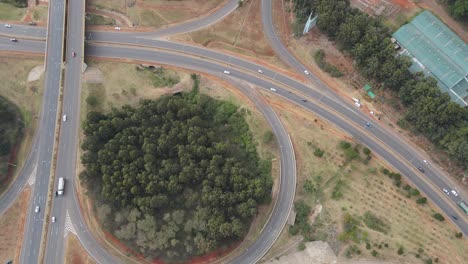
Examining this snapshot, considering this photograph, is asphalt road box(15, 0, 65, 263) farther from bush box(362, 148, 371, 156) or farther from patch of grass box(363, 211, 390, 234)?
bush box(362, 148, 371, 156)

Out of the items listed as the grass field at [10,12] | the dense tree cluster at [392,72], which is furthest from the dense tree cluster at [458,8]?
the grass field at [10,12]

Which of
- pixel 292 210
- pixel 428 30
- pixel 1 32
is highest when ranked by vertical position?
pixel 1 32

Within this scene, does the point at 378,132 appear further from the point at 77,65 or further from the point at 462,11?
the point at 77,65

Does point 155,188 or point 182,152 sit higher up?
point 182,152

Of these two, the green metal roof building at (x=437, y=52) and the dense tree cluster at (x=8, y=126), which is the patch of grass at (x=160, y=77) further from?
the green metal roof building at (x=437, y=52)

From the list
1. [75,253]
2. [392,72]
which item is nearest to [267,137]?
[392,72]

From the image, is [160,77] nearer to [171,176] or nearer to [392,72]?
[171,176]

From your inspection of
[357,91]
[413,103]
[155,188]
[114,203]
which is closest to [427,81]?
[413,103]
